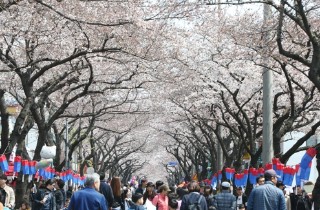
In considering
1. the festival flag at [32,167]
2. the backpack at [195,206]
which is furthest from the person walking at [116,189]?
the festival flag at [32,167]

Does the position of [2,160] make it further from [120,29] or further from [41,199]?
[120,29]

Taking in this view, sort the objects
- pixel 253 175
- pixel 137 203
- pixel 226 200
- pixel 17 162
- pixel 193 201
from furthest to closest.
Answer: pixel 253 175 < pixel 17 162 < pixel 226 200 < pixel 193 201 < pixel 137 203

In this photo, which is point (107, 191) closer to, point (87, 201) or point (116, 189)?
point (116, 189)

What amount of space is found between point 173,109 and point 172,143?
29533 millimetres

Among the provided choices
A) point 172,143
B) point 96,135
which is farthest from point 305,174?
point 172,143

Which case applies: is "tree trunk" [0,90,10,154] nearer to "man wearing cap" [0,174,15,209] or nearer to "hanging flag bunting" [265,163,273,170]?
"man wearing cap" [0,174,15,209]

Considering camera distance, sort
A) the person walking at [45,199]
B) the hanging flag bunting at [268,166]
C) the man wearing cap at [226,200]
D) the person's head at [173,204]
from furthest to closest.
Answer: the hanging flag bunting at [268,166], the person walking at [45,199], the man wearing cap at [226,200], the person's head at [173,204]

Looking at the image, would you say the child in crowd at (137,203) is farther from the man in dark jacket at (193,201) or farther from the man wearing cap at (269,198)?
the man wearing cap at (269,198)

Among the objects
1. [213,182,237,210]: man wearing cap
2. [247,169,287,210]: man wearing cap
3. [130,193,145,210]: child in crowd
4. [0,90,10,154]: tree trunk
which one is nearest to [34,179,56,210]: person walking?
[130,193,145,210]: child in crowd

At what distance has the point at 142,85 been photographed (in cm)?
2502

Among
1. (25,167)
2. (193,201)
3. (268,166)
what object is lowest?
(193,201)

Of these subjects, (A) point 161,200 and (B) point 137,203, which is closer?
(B) point 137,203

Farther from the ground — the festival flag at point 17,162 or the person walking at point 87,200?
the festival flag at point 17,162

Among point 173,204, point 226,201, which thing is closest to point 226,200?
point 226,201
